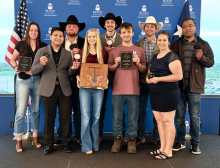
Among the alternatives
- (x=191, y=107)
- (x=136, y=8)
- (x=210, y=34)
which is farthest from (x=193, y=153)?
(x=136, y=8)

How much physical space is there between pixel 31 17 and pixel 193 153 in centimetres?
410

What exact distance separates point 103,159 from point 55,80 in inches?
54.4

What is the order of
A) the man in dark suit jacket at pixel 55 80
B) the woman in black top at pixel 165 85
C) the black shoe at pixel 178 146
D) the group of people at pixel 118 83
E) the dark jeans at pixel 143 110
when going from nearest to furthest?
the woman in black top at pixel 165 85 → the group of people at pixel 118 83 → the man in dark suit jacket at pixel 55 80 → the black shoe at pixel 178 146 → the dark jeans at pixel 143 110

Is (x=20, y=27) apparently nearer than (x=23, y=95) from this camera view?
No

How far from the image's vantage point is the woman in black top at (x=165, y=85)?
8.70ft

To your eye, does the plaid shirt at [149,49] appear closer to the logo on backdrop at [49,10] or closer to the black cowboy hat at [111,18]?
the black cowboy hat at [111,18]

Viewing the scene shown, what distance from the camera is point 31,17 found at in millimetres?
4129

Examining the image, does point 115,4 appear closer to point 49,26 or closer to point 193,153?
point 49,26

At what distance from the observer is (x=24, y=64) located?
2965 mm

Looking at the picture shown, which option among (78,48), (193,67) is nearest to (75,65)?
(78,48)

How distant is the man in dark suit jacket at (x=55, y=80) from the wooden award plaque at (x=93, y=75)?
188 mm

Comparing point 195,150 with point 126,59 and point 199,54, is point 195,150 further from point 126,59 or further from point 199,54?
point 126,59

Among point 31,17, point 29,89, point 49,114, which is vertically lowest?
point 49,114

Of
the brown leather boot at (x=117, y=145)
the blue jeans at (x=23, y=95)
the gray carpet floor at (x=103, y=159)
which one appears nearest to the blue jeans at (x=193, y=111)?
the gray carpet floor at (x=103, y=159)
